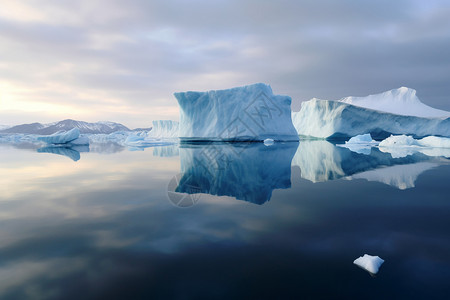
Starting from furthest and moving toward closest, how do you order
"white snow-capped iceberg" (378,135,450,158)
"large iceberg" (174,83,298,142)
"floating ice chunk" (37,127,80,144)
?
"floating ice chunk" (37,127,80,144) → "large iceberg" (174,83,298,142) → "white snow-capped iceberg" (378,135,450,158)

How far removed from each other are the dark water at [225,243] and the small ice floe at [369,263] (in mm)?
44

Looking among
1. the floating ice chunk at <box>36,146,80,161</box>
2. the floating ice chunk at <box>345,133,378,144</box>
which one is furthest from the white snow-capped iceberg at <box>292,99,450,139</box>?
the floating ice chunk at <box>36,146,80,161</box>

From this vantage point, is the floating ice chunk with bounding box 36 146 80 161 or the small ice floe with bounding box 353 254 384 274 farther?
the floating ice chunk with bounding box 36 146 80 161

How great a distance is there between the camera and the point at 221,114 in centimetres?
1970

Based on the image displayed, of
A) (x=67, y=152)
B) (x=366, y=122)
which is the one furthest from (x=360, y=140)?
(x=67, y=152)

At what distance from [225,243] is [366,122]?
1169 inches

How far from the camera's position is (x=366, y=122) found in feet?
88.2

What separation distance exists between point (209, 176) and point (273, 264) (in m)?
3.73

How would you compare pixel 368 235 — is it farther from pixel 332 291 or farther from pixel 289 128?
pixel 289 128

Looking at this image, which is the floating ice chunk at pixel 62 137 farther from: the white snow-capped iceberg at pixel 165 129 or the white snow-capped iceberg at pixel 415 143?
the white snow-capped iceberg at pixel 415 143

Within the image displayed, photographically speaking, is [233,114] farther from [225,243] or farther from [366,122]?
[225,243]

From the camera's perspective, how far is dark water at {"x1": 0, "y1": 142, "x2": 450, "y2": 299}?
1.47 m

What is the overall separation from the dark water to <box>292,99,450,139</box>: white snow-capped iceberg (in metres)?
24.6

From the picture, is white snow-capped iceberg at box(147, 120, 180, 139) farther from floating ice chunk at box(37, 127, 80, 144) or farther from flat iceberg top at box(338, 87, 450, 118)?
flat iceberg top at box(338, 87, 450, 118)
